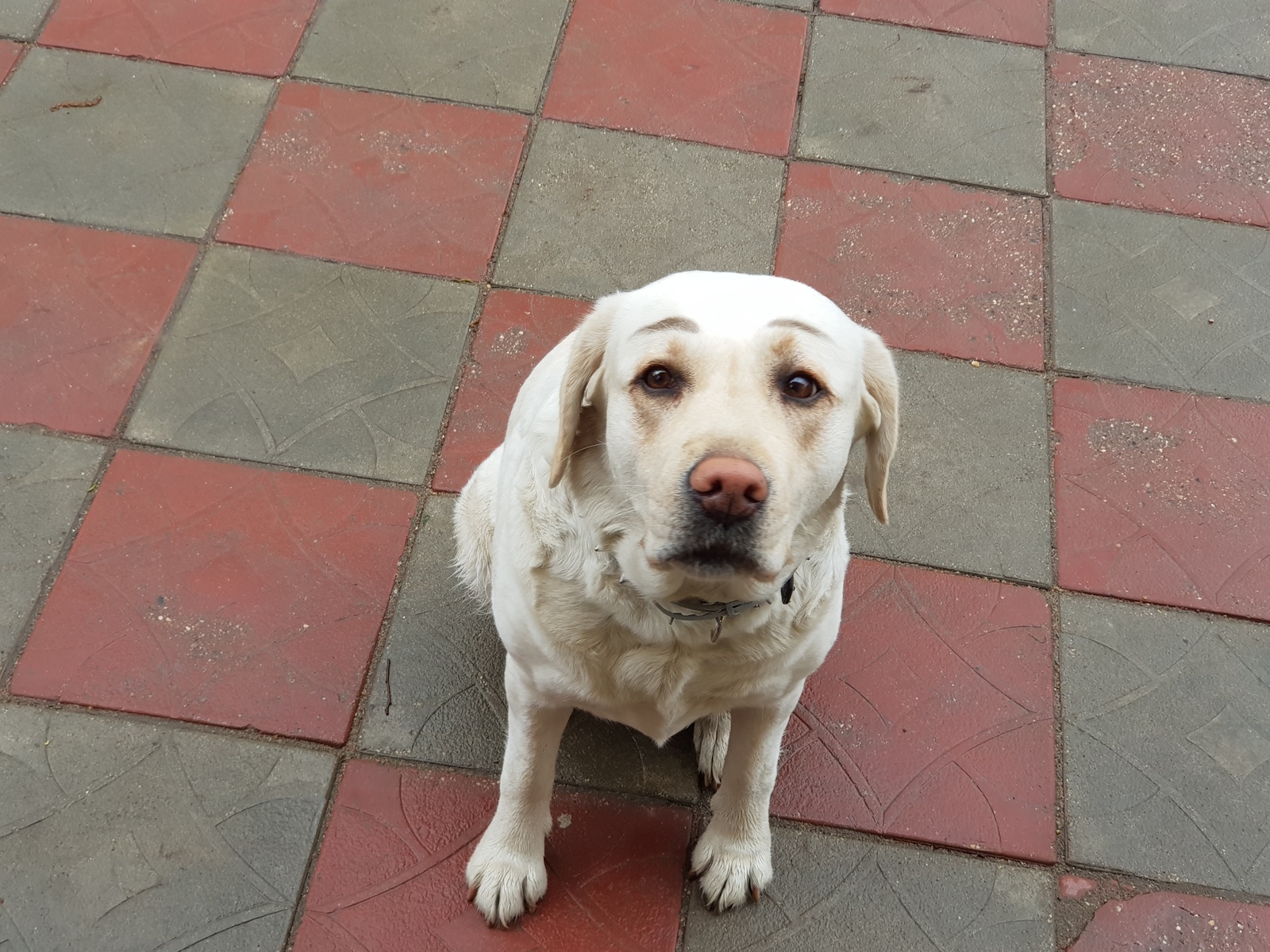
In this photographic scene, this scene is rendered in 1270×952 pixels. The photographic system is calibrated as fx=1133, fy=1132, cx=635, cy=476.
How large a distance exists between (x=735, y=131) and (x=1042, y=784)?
95.8 inches

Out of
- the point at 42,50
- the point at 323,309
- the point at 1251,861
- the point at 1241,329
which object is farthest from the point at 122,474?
the point at 1241,329

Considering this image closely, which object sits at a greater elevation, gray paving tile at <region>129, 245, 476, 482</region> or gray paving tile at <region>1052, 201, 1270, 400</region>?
gray paving tile at <region>1052, 201, 1270, 400</region>

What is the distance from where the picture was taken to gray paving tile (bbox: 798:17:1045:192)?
4027 millimetres

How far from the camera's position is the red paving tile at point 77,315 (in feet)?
10.8

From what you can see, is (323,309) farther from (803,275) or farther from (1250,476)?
(1250,476)

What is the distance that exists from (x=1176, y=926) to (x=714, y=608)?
60.4 inches

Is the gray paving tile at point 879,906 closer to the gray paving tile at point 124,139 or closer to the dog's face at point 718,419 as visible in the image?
the dog's face at point 718,419

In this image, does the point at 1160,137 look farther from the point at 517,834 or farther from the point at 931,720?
the point at 517,834

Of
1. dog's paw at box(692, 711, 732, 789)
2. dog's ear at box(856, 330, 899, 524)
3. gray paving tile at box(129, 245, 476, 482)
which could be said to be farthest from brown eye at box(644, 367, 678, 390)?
gray paving tile at box(129, 245, 476, 482)

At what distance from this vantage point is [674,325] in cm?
188

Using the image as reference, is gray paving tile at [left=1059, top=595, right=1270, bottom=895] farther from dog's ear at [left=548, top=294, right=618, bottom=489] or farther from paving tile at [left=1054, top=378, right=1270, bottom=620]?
dog's ear at [left=548, top=294, right=618, bottom=489]

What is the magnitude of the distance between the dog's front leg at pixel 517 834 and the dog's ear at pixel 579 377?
727mm

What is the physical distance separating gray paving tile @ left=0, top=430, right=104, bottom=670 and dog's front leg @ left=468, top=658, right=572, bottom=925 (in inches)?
53.4

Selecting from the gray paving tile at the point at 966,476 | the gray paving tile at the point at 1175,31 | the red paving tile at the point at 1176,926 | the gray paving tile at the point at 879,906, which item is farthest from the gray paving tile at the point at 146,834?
the gray paving tile at the point at 1175,31
